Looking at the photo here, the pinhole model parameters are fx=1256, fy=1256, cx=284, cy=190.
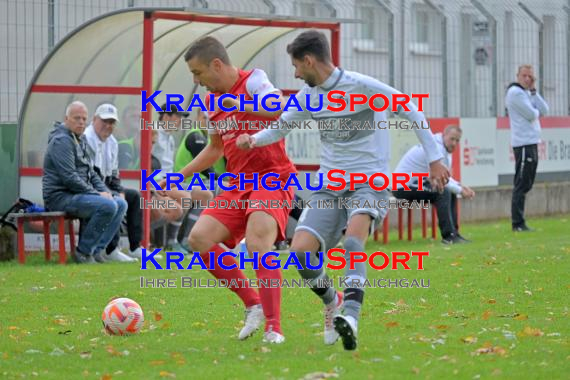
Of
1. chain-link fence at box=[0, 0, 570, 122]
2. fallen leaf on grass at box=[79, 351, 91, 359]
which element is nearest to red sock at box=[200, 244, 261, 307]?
fallen leaf on grass at box=[79, 351, 91, 359]

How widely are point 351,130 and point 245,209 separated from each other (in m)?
0.89

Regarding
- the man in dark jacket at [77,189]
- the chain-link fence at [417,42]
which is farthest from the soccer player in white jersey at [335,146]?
the chain-link fence at [417,42]

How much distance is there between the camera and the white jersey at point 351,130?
791cm

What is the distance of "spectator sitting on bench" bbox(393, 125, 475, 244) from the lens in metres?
16.8

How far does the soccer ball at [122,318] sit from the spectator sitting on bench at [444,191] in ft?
28.2

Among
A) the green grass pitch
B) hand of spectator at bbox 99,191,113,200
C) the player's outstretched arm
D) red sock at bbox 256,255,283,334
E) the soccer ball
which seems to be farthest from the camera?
hand of spectator at bbox 99,191,113,200

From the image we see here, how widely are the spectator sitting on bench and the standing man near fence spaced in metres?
1.34

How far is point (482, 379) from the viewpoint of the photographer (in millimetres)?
6441

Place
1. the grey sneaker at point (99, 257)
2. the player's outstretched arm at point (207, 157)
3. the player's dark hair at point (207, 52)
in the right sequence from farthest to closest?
1. the grey sneaker at point (99, 257)
2. the player's outstretched arm at point (207, 157)
3. the player's dark hair at point (207, 52)

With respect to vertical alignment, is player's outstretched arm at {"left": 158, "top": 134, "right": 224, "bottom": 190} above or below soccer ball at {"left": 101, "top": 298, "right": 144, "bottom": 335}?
above

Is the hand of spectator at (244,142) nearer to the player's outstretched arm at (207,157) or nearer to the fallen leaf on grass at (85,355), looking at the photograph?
the player's outstretched arm at (207,157)

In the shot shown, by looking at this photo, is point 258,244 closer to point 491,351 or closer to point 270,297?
point 270,297

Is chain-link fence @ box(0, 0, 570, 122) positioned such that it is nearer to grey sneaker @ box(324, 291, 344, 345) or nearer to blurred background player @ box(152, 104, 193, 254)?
blurred background player @ box(152, 104, 193, 254)

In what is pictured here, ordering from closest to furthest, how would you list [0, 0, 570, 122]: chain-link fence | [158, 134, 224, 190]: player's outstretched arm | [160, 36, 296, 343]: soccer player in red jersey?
[160, 36, 296, 343]: soccer player in red jersey
[158, 134, 224, 190]: player's outstretched arm
[0, 0, 570, 122]: chain-link fence
